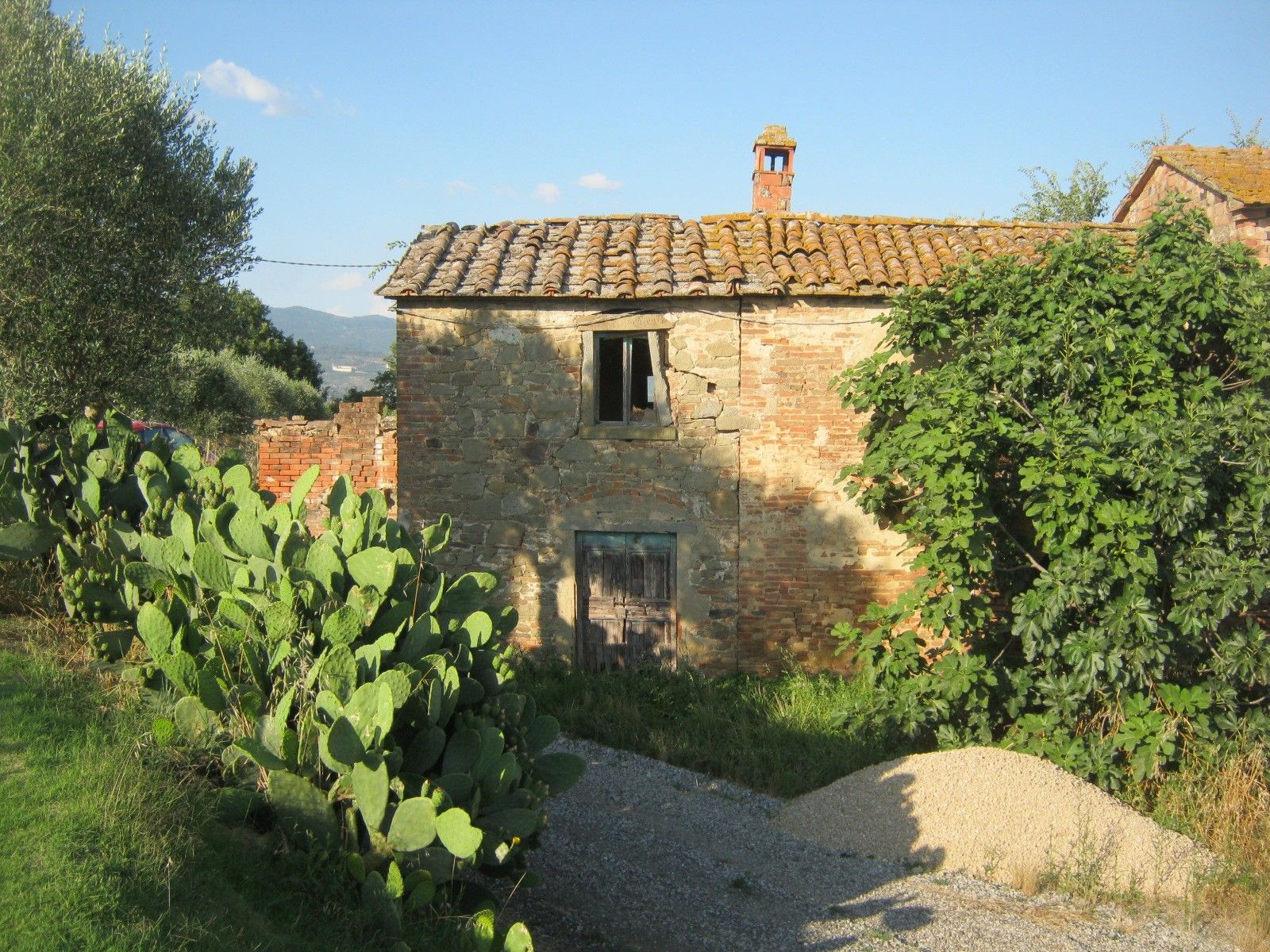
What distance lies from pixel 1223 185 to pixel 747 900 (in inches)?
338

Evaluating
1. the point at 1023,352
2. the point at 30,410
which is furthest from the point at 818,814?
the point at 30,410

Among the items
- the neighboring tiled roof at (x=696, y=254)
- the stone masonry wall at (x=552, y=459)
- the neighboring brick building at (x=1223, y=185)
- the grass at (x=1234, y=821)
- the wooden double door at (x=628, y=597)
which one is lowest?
the grass at (x=1234, y=821)

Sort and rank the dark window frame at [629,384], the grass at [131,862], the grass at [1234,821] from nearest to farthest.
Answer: the grass at [131,862], the grass at [1234,821], the dark window frame at [629,384]

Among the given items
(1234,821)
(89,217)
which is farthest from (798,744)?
(89,217)

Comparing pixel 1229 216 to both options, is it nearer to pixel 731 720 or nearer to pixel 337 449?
pixel 731 720

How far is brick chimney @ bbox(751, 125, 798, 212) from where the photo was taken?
40.8 feet

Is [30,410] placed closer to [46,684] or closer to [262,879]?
[46,684]

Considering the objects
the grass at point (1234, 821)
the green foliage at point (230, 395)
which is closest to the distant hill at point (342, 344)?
the green foliage at point (230, 395)

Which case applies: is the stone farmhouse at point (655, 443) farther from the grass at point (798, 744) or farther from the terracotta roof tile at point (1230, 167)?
the terracotta roof tile at point (1230, 167)

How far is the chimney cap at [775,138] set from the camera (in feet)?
40.7

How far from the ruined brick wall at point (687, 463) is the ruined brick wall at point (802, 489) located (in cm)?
2

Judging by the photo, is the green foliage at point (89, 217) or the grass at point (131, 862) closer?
the grass at point (131, 862)

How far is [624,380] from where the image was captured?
9984 mm

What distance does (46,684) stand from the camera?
195 inches
